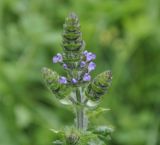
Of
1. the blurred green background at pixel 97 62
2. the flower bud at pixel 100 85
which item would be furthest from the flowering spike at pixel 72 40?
the blurred green background at pixel 97 62

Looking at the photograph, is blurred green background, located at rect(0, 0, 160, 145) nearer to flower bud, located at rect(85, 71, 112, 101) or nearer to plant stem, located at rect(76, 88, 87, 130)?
plant stem, located at rect(76, 88, 87, 130)

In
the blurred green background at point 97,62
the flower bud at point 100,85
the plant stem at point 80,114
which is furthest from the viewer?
the blurred green background at point 97,62

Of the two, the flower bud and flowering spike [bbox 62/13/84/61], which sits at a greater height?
flowering spike [bbox 62/13/84/61]

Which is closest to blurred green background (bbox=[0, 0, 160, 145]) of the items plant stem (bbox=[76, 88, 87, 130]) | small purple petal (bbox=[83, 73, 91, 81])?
plant stem (bbox=[76, 88, 87, 130])

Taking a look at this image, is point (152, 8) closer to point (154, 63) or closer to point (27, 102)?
point (154, 63)

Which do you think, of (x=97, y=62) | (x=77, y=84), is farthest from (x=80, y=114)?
(x=97, y=62)

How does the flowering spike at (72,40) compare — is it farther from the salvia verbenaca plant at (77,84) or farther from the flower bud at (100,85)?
the flower bud at (100,85)

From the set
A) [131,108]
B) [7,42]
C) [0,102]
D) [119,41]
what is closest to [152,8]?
[119,41]
